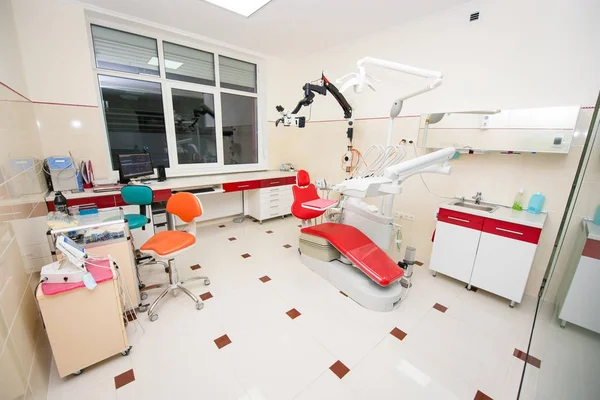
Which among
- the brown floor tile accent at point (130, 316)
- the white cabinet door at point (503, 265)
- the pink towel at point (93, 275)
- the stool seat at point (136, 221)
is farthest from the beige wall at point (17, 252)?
the white cabinet door at point (503, 265)

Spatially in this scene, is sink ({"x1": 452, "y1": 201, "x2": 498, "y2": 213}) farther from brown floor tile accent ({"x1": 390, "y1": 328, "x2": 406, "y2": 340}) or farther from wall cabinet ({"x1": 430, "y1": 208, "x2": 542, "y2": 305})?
brown floor tile accent ({"x1": 390, "y1": 328, "x2": 406, "y2": 340})

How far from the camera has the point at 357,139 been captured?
12.7 feet

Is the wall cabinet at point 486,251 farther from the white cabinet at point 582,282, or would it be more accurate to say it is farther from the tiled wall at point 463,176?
the tiled wall at point 463,176

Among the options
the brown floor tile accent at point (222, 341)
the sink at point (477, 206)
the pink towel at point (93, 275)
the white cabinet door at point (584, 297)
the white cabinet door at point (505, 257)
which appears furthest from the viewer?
the sink at point (477, 206)

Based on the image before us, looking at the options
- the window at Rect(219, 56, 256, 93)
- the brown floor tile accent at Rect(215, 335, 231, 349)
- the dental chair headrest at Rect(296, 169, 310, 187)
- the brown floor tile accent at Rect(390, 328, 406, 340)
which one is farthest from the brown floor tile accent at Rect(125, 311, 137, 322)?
the window at Rect(219, 56, 256, 93)

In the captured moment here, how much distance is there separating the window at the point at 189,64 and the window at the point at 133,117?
0.39 m

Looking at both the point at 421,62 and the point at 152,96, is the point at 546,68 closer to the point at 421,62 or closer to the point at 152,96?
the point at 421,62

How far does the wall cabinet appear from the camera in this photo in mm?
2194

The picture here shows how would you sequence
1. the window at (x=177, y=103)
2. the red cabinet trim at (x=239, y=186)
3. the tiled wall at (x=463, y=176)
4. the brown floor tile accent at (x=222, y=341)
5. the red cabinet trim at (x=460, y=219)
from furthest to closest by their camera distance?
the red cabinet trim at (x=239, y=186) → the window at (x=177, y=103) → the red cabinet trim at (x=460, y=219) → the tiled wall at (x=463, y=176) → the brown floor tile accent at (x=222, y=341)

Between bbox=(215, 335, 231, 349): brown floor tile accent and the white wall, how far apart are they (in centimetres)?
264

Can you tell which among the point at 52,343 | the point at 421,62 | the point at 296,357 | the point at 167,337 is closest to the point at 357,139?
the point at 421,62

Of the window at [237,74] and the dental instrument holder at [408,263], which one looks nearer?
the dental instrument holder at [408,263]

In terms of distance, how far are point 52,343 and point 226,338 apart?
1.04 metres

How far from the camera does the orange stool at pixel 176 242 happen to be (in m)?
2.03
